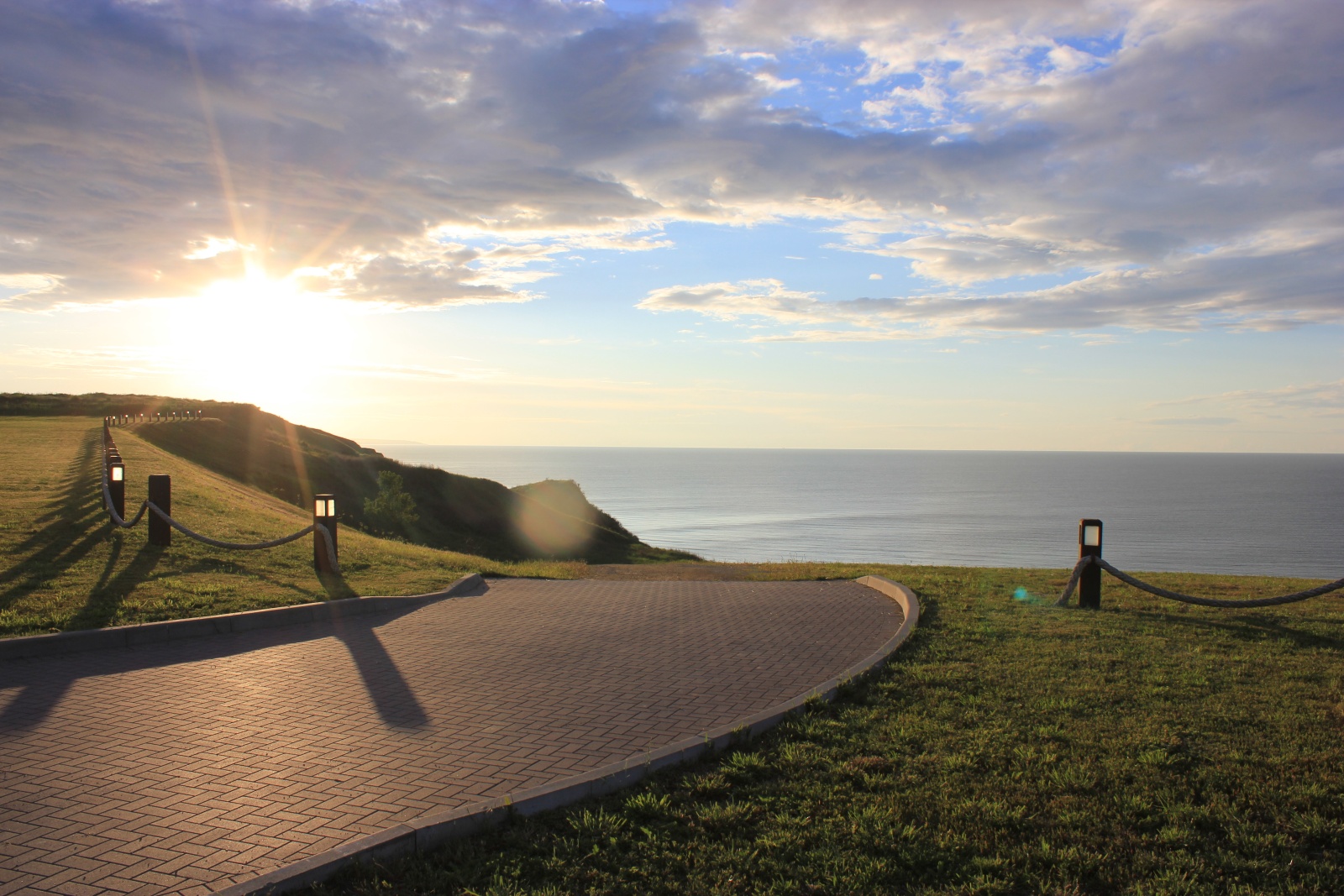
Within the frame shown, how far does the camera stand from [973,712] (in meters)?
6.25

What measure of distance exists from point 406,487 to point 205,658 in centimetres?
4309

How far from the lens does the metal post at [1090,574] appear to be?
10.9 metres

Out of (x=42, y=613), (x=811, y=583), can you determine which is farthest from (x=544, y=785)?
(x=811, y=583)

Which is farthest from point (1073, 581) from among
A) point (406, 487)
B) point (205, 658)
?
point (406, 487)

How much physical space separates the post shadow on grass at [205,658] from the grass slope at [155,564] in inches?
30.5

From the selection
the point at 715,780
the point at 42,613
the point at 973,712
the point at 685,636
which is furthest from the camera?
the point at 685,636

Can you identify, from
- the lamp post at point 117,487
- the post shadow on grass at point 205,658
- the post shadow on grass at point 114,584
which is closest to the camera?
the post shadow on grass at point 205,658

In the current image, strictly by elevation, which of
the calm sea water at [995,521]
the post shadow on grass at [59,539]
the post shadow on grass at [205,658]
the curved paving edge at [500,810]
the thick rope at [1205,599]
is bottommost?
the calm sea water at [995,521]

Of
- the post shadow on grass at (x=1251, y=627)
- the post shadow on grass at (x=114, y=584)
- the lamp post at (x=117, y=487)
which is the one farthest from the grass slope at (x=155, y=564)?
the post shadow on grass at (x=1251, y=627)

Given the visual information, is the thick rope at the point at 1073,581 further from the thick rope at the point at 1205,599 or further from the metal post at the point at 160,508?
the metal post at the point at 160,508

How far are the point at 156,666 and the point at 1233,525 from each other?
320 ft

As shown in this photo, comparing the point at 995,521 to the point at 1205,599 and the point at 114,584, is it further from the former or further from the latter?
the point at 114,584

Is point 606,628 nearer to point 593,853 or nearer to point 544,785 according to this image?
point 544,785

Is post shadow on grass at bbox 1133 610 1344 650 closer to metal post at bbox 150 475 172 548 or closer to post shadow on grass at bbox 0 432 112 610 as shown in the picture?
post shadow on grass at bbox 0 432 112 610
